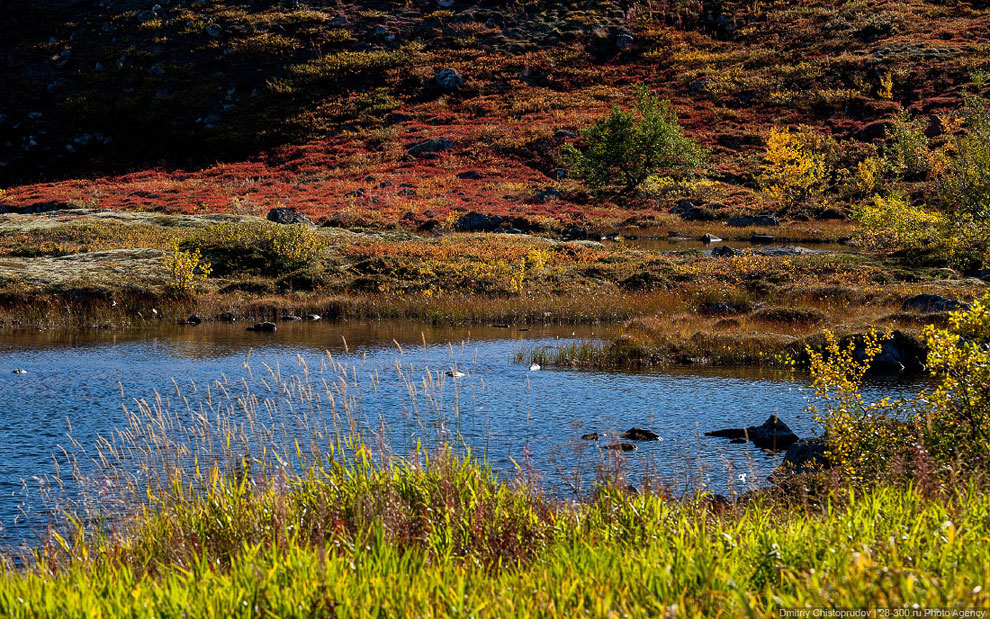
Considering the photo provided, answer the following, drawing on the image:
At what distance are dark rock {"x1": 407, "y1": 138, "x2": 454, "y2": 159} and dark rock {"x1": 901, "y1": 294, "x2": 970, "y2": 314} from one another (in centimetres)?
6073

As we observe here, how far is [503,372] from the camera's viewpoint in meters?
20.8

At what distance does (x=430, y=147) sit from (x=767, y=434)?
7254 centimetres

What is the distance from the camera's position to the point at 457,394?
11977 millimetres

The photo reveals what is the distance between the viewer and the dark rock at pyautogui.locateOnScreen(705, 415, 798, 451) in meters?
13.9

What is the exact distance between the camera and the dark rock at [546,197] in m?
67.7

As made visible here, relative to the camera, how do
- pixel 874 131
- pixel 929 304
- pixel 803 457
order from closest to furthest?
pixel 803 457
pixel 929 304
pixel 874 131

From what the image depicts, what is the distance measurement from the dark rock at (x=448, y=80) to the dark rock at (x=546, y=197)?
117 ft

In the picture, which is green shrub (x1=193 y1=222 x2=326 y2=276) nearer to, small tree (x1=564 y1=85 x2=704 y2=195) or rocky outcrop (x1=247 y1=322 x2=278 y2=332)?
rocky outcrop (x1=247 y1=322 x2=278 y2=332)

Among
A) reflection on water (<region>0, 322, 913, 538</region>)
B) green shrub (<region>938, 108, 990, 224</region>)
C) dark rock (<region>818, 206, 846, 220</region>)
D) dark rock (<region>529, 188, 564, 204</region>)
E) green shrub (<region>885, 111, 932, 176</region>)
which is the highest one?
green shrub (<region>885, 111, 932, 176</region>)

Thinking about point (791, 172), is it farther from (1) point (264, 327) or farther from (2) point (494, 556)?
(2) point (494, 556)

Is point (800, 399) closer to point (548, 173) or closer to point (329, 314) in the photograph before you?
point (329, 314)

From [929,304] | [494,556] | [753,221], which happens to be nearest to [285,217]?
[753,221]

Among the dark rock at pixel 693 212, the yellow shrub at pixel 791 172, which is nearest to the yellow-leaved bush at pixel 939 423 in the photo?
the dark rock at pixel 693 212

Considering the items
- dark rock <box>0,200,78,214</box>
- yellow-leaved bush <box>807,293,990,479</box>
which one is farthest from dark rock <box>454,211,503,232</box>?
Result: yellow-leaved bush <box>807,293,990,479</box>
